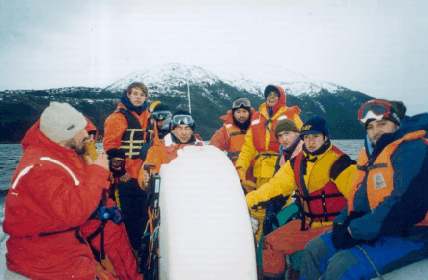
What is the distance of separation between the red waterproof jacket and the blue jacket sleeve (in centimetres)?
162

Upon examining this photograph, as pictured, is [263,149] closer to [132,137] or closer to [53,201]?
[132,137]

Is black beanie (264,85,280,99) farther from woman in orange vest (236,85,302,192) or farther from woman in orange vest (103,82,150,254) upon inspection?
woman in orange vest (103,82,150,254)

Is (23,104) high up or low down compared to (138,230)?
up

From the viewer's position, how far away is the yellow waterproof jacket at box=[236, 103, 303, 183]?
430 cm

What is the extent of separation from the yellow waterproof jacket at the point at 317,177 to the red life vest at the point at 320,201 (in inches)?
1.0

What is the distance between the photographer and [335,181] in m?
2.81

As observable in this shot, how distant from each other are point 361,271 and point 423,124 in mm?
956

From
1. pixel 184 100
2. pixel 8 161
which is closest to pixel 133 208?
pixel 8 161

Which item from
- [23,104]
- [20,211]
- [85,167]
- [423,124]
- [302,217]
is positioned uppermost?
[23,104]

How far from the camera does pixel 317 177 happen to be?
2.86 metres

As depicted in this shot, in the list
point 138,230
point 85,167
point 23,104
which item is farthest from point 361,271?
point 23,104

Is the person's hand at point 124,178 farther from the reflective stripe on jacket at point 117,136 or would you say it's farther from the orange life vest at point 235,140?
the orange life vest at point 235,140

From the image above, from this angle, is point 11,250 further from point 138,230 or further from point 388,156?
point 388,156

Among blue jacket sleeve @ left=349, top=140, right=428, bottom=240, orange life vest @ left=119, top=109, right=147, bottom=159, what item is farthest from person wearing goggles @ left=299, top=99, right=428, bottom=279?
orange life vest @ left=119, top=109, right=147, bottom=159
